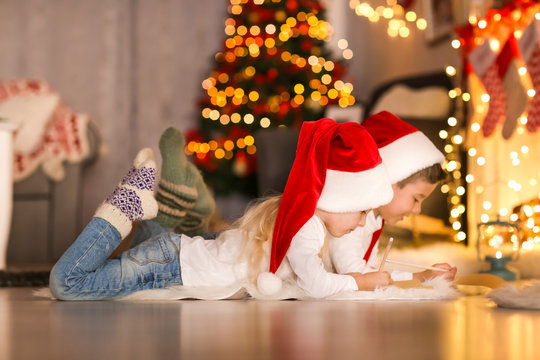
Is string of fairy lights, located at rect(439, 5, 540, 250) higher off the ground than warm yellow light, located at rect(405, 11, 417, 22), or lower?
lower

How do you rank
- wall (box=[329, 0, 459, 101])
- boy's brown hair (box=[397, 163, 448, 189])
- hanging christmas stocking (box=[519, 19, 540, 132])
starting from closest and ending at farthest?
boy's brown hair (box=[397, 163, 448, 189]) → hanging christmas stocking (box=[519, 19, 540, 132]) → wall (box=[329, 0, 459, 101])

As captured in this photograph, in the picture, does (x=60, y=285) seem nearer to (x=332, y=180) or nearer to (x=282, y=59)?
(x=332, y=180)

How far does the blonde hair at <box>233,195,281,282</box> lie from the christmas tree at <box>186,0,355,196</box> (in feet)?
8.24

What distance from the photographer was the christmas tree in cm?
419

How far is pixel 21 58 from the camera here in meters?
4.70

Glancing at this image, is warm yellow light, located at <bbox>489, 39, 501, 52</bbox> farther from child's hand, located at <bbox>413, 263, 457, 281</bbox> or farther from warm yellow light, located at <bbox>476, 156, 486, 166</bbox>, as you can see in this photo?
child's hand, located at <bbox>413, 263, 457, 281</bbox>

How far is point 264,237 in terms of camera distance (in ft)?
5.21

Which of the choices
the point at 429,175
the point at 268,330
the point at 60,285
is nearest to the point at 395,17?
the point at 429,175

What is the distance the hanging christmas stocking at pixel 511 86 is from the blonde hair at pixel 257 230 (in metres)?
0.97

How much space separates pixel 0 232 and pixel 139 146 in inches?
104

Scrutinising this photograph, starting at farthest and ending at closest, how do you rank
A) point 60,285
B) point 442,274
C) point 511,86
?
point 511,86 < point 442,274 < point 60,285

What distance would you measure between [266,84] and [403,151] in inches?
101

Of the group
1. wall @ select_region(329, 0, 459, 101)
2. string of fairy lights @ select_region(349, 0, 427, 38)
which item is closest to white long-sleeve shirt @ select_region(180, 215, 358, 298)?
wall @ select_region(329, 0, 459, 101)

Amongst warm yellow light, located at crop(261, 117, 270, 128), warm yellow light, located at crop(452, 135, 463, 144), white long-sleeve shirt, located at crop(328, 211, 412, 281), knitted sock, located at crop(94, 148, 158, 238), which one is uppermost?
warm yellow light, located at crop(261, 117, 270, 128)
